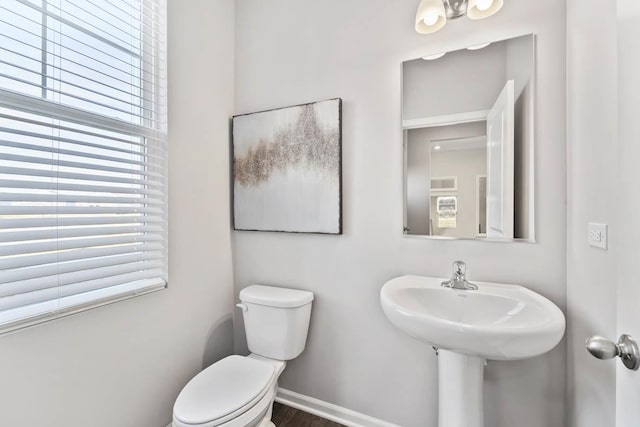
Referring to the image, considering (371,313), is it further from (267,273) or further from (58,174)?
(58,174)

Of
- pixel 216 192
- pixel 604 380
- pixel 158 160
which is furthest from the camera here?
pixel 216 192

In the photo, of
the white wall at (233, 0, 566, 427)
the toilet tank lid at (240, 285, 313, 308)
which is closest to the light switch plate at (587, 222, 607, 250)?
the white wall at (233, 0, 566, 427)

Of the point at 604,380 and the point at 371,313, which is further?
Answer: the point at 371,313

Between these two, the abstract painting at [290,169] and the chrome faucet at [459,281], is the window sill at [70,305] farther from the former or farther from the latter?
the chrome faucet at [459,281]

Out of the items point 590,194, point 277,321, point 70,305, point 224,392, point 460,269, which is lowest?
point 224,392

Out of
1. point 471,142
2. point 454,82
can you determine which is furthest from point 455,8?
point 471,142

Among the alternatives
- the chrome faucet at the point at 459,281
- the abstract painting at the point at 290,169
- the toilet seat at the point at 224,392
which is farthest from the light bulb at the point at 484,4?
the toilet seat at the point at 224,392

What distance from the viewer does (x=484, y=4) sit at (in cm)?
123

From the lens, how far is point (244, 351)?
1895 millimetres

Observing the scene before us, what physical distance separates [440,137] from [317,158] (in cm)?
64

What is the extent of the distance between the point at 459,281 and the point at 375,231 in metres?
0.46

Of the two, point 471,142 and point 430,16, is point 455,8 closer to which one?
point 430,16

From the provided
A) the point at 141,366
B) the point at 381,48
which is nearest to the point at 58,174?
the point at 141,366

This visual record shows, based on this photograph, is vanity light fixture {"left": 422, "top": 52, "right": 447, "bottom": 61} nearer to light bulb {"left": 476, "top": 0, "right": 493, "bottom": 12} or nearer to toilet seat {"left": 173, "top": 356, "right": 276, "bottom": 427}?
light bulb {"left": 476, "top": 0, "right": 493, "bottom": 12}
